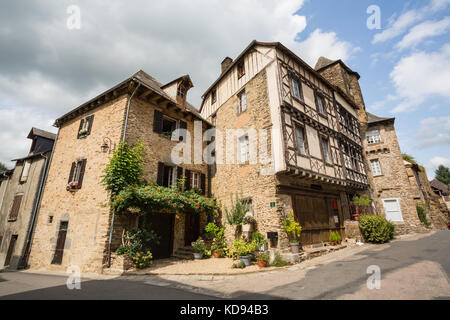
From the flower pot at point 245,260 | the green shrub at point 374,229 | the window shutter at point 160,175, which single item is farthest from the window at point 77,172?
the green shrub at point 374,229

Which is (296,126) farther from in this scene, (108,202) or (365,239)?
(108,202)

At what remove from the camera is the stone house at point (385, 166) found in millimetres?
14266

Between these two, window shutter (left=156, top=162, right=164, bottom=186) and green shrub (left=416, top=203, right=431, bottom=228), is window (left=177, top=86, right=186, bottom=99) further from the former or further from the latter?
green shrub (left=416, top=203, right=431, bottom=228)

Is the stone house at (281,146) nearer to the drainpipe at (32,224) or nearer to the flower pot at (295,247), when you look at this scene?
the flower pot at (295,247)

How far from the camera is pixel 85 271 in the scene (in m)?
7.53

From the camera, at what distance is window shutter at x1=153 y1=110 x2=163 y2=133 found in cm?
1018

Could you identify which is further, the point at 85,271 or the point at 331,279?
the point at 85,271

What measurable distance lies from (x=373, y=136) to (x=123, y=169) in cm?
1815

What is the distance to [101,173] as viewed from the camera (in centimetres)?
862

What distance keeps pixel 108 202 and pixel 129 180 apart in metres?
1.08

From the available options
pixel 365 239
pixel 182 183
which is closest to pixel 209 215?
pixel 182 183

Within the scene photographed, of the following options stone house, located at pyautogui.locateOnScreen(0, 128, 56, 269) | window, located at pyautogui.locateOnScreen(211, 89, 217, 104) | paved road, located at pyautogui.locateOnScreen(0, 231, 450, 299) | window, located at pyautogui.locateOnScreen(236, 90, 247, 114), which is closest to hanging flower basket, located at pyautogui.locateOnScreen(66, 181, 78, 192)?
stone house, located at pyautogui.locateOnScreen(0, 128, 56, 269)

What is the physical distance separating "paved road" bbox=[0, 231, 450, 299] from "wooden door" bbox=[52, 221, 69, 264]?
8.49ft

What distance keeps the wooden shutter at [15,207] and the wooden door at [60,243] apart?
5.75 m
